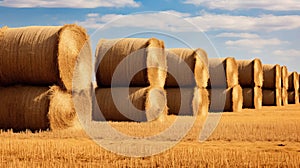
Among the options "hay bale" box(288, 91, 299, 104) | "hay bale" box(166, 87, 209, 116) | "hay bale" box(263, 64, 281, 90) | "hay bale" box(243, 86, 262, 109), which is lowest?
"hay bale" box(166, 87, 209, 116)

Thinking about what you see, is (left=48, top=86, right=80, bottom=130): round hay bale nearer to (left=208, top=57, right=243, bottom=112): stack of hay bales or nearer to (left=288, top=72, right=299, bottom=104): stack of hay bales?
(left=208, top=57, right=243, bottom=112): stack of hay bales

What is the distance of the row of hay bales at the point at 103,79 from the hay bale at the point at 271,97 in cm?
671

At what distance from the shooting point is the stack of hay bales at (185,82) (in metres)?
17.8

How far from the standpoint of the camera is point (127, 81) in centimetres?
1502

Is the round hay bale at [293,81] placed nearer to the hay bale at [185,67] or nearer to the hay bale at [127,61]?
the hay bale at [185,67]

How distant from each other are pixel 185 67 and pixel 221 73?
4093 mm

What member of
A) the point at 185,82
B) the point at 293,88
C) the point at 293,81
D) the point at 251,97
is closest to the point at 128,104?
the point at 185,82

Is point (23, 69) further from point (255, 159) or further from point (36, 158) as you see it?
point (255, 159)

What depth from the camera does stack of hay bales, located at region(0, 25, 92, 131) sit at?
477 inches

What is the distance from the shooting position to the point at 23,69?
486 inches

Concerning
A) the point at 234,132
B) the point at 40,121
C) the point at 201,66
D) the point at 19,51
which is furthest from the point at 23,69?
the point at 201,66

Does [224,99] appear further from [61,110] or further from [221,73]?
[61,110]

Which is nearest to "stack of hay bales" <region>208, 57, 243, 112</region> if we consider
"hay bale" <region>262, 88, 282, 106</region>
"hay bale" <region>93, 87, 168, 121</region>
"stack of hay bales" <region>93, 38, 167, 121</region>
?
"stack of hay bales" <region>93, 38, 167, 121</region>

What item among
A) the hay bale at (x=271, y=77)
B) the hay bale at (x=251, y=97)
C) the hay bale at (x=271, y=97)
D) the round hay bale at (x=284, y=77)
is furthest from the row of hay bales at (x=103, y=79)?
the round hay bale at (x=284, y=77)
